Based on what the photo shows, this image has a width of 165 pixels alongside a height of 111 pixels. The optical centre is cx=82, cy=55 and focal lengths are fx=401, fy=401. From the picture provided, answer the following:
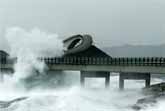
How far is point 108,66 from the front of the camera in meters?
73.4

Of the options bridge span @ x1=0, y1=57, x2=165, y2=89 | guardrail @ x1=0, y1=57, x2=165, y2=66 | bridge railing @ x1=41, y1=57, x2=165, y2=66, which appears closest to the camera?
bridge span @ x1=0, y1=57, x2=165, y2=89

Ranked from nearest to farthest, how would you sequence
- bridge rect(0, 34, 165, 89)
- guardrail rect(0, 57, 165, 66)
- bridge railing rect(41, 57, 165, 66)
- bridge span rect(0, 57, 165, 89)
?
bridge span rect(0, 57, 165, 89), bridge rect(0, 34, 165, 89), bridge railing rect(41, 57, 165, 66), guardrail rect(0, 57, 165, 66)

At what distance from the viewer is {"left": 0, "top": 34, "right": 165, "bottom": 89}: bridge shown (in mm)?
66688

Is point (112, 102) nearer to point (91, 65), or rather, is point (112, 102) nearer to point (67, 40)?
point (91, 65)

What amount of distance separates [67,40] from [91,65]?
32.1 metres

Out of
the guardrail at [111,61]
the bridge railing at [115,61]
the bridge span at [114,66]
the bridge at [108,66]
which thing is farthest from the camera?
the guardrail at [111,61]

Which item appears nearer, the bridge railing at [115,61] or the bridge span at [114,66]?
the bridge span at [114,66]

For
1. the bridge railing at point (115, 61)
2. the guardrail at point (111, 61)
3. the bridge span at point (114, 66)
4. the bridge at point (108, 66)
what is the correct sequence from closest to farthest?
the bridge span at point (114, 66) → the bridge at point (108, 66) → the bridge railing at point (115, 61) → the guardrail at point (111, 61)

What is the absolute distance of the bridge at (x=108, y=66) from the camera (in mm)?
66688

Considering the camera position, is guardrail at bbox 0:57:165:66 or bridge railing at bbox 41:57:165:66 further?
guardrail at bbox 0:57:165:66

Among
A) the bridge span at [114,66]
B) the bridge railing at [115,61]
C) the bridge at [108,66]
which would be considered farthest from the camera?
the bridge railing at [115,61]

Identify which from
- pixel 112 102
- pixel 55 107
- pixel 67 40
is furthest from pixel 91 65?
pixel 67 40

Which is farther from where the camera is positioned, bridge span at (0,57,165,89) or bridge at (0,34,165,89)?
bridge at (0,34,165,89)

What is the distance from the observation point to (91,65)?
76562mm
